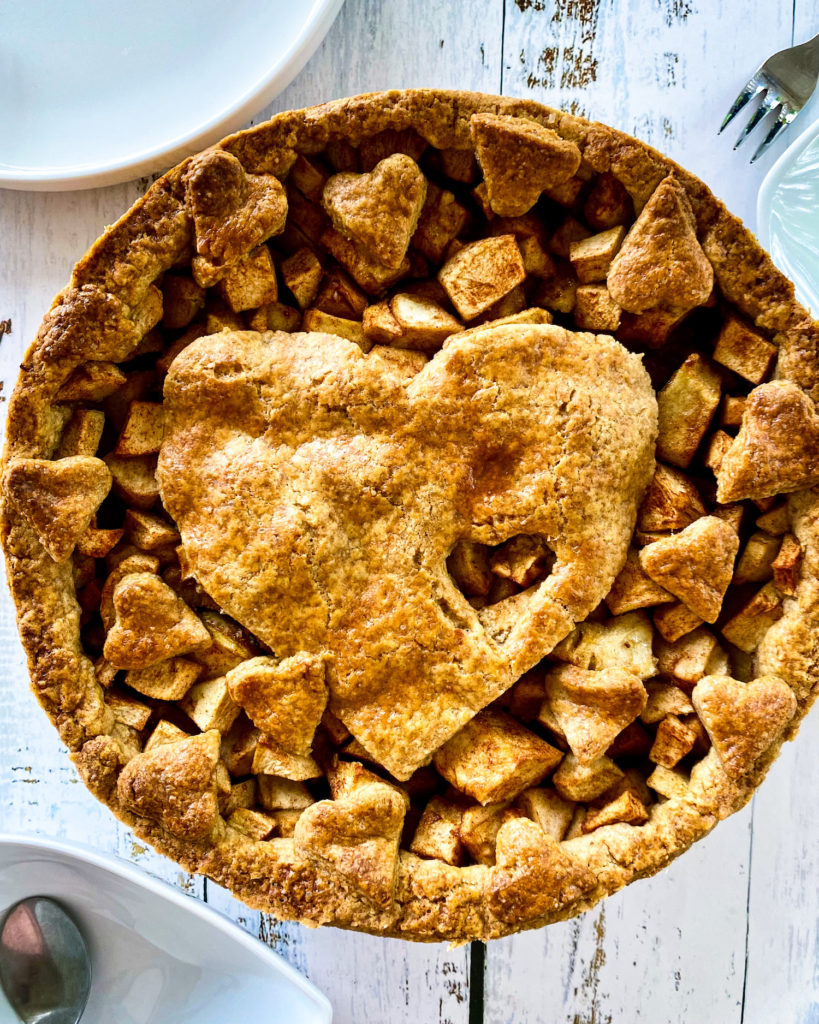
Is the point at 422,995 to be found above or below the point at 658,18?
below

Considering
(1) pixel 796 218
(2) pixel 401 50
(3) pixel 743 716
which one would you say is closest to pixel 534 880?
(3) pixel 743 716

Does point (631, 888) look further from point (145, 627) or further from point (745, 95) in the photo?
point (745, 95)

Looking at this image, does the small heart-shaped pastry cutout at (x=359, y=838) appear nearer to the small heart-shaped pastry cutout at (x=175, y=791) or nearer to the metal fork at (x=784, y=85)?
the small heart-shaped pastry cutout at (x=175, y=791)

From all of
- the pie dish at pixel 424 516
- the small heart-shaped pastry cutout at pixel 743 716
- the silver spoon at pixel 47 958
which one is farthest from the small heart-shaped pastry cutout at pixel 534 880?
the silver spoon at pixel 47 958

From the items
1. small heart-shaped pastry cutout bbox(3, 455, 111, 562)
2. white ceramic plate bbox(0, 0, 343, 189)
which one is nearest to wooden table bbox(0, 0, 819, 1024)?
white ceramic plate bbox(0, 0, 343, 189)

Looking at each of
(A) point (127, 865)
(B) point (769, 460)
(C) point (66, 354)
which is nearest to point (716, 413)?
(B) point (769, 460)

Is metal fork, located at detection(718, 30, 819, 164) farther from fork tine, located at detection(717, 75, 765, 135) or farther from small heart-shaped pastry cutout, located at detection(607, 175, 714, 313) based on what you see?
small heart-shaped pastry cutout, located at detection(607, 175, 714, 313)

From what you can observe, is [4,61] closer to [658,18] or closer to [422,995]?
[658,18]
